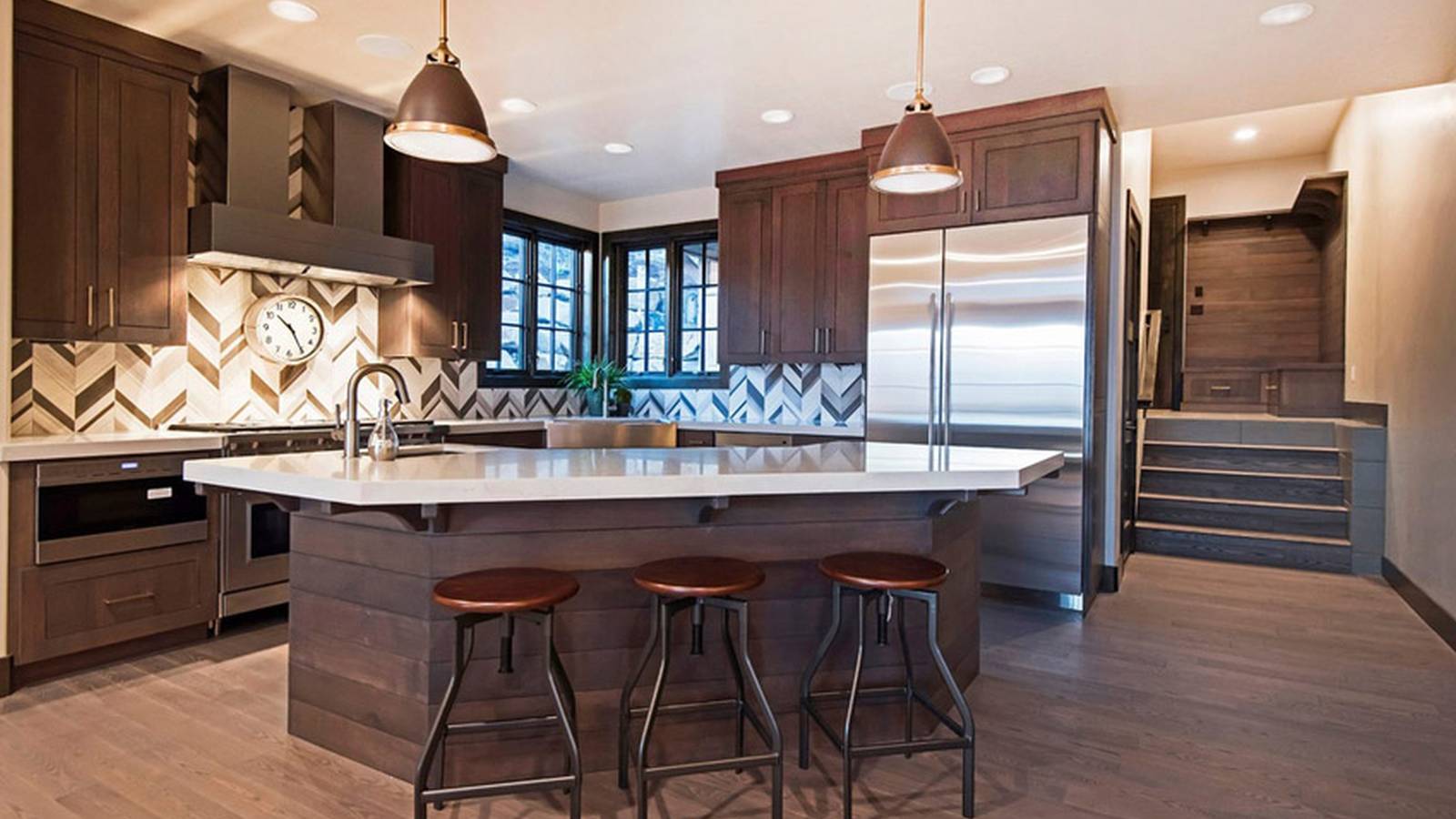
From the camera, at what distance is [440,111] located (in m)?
2.18

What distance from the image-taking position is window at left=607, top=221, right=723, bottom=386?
6.29 m

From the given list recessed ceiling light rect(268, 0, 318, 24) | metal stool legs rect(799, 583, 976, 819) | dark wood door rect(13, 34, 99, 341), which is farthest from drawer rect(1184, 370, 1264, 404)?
dark wood door rect(13, 34, 99, 341)

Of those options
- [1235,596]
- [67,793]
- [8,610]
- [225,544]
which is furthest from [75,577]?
[1235,596]

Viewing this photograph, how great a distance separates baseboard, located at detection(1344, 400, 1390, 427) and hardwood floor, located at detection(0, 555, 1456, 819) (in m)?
1.91

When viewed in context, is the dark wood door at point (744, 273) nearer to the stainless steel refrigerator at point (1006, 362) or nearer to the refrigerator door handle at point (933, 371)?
the stainless steel refrigerator at point (1006, 362)

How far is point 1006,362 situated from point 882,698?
91.6 inches

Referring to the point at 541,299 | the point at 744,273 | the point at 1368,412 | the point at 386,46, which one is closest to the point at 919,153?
the point at 386,46

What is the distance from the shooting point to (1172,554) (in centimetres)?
564

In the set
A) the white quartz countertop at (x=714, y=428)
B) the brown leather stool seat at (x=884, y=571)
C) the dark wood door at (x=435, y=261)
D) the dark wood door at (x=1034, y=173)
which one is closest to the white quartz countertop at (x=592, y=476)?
the brown leather stool seat at (x=884, y=571)

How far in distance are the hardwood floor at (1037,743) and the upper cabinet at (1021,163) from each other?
2.18m

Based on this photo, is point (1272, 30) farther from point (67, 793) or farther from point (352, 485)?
point (67, 793)

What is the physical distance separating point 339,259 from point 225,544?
4.93 feet

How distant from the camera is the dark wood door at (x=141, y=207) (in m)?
3.44

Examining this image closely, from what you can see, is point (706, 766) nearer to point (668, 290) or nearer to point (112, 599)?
point (112, 599)
